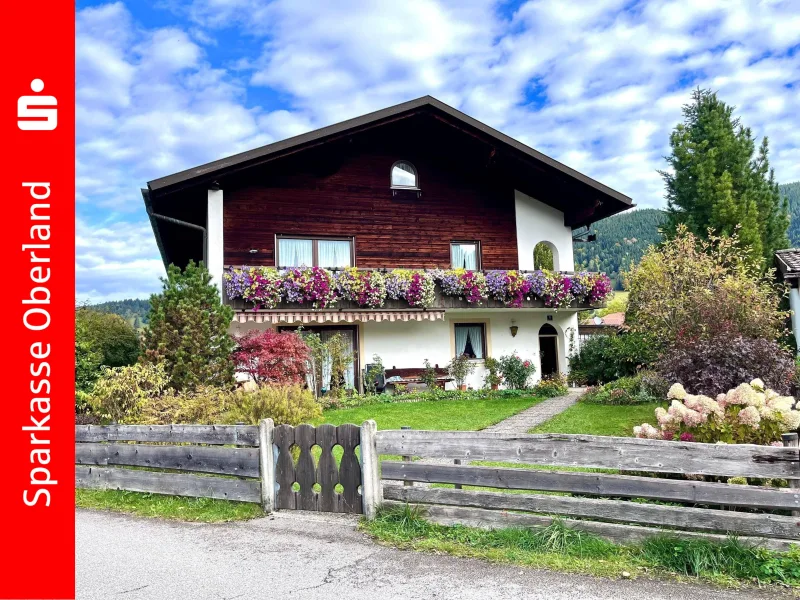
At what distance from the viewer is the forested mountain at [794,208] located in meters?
99.6

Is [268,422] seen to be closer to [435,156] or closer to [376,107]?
[376,107]

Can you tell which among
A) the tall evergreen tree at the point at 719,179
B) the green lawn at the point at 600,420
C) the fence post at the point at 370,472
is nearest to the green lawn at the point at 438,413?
the green lawn at the point at 600,420

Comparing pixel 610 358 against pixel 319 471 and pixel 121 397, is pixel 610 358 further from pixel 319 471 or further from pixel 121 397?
pixel 319 471

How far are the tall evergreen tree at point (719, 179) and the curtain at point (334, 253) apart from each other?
60.4 ft

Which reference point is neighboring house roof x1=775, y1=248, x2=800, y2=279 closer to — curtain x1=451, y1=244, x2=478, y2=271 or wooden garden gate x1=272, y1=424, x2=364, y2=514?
curtain x1=451, y1=244, x2=478, y2=271

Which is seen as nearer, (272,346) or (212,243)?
(272,346)

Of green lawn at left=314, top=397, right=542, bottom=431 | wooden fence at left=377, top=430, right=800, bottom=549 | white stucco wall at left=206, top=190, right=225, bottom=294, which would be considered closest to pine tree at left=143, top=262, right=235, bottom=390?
green lawn at left=314, top=397, right=542, bottom=431

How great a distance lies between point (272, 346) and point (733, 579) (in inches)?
484

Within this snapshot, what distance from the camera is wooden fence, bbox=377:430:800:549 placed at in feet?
17.7

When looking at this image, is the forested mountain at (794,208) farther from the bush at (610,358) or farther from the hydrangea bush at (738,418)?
the hydrangea bush at (738,418)

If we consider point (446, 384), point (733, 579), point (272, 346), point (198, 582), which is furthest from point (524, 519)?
point (446, 384)

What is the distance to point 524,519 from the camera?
6262mm

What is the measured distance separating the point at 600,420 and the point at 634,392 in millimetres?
3358
